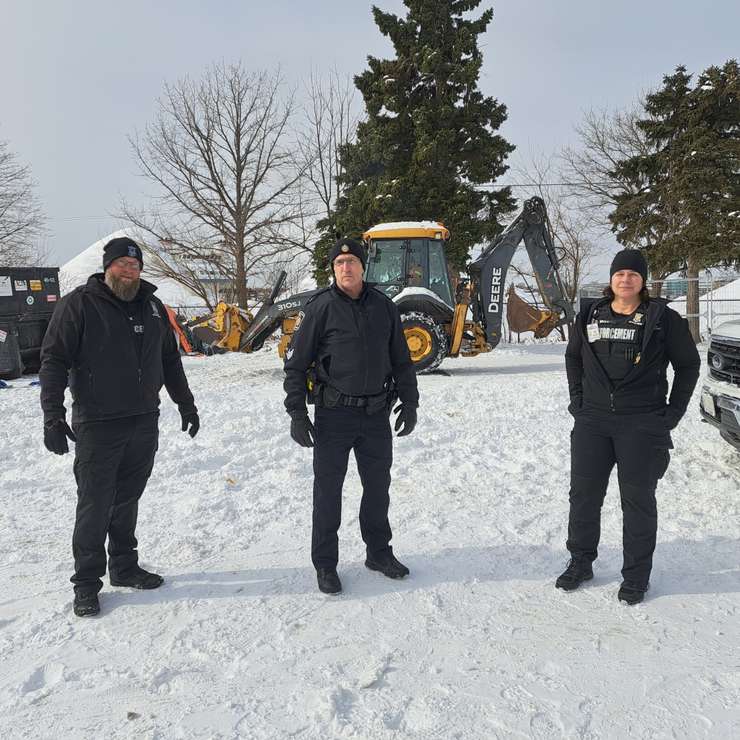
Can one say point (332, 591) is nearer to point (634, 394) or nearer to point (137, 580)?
point (137, 580)

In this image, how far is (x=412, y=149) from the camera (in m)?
20.1

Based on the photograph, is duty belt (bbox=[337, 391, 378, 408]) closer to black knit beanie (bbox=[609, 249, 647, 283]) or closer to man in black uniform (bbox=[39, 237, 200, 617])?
man in black uniform (bbox=[39, 237, 200, 617])

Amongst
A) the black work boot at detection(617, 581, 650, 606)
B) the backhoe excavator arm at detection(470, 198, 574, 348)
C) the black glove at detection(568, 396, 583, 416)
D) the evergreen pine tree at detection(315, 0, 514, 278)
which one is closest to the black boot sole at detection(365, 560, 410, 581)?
the black work boot at detection(617, 581, 650, 606)

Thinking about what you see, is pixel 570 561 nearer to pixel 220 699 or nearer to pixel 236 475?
pixel 220 699

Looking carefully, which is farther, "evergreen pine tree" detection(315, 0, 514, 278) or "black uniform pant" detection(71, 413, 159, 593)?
"evergreen pine tree" detection(315, 0, 514, 278)

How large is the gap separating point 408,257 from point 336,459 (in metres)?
7.96

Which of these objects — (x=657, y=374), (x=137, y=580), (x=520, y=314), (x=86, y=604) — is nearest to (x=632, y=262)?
(x=657, y=374)

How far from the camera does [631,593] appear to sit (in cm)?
309

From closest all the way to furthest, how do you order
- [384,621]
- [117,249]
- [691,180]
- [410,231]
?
[384,621]
[117,249]
[410,231]
[691,180]

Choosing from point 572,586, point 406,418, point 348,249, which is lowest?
point 572,586

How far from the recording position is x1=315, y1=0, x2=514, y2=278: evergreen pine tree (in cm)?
1912

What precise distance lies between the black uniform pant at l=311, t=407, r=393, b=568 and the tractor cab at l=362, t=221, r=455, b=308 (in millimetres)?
7572

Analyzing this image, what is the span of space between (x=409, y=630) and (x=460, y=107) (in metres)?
19.6

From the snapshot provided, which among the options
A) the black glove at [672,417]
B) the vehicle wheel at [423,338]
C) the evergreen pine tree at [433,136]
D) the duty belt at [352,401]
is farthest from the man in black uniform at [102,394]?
the evergreen pine tree at [433,136]
